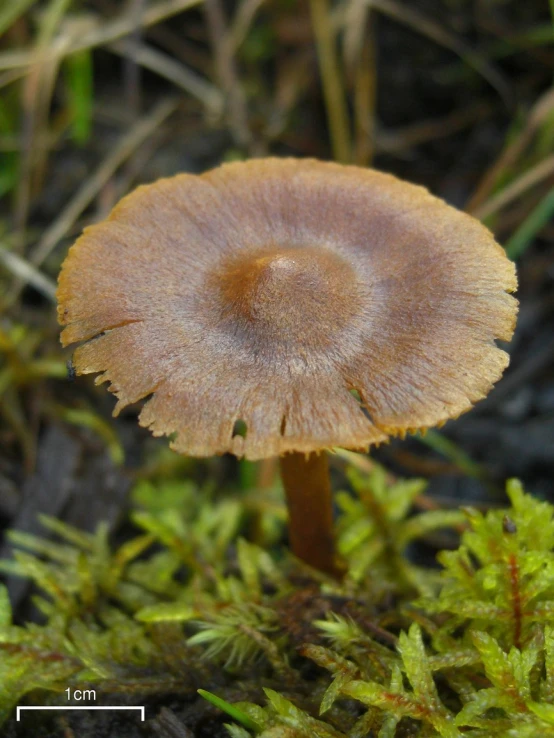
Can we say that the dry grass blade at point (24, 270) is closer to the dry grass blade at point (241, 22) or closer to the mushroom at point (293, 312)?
the mushroom at point (293, 312)

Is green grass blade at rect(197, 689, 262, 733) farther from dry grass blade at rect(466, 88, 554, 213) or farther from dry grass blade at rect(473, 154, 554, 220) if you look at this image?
dry grass blade at rect(466, 88, 554, 213)

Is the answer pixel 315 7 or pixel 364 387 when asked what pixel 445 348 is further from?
pixel 315 7

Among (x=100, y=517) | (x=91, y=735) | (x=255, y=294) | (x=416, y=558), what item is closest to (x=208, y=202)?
(x=255, y=294)

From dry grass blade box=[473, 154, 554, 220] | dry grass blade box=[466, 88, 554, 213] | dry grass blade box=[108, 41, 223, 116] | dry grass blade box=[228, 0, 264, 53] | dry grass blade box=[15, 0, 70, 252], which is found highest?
dry grass blade box=[228, 0, 264, 53]

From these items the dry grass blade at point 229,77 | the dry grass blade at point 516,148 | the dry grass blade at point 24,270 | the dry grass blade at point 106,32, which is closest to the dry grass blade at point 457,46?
the dry grass blade at point 516,148

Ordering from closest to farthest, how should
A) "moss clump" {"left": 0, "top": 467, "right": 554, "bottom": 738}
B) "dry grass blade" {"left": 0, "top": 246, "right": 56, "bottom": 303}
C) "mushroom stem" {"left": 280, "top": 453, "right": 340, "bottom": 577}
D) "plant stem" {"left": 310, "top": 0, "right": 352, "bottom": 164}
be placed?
"moss clump" {"left": 0, "top": 467, "right": 554, "bottom": 738} < "mushroom stem" {"left": 280, "top": 453, "right": 340, "bottom": 577} < "dry grass blade" {"left": 0, "top": 246, "right": 56, "bottom": 303} < "plant stem" {"left": 310, "top": 0, "right": 352, "bottom": 164}

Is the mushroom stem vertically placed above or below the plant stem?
below

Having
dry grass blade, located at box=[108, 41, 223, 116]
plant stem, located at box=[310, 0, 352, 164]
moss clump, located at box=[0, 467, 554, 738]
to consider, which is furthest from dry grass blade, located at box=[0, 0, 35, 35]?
moss clump, located at box=[0, 467, 554, 738]
